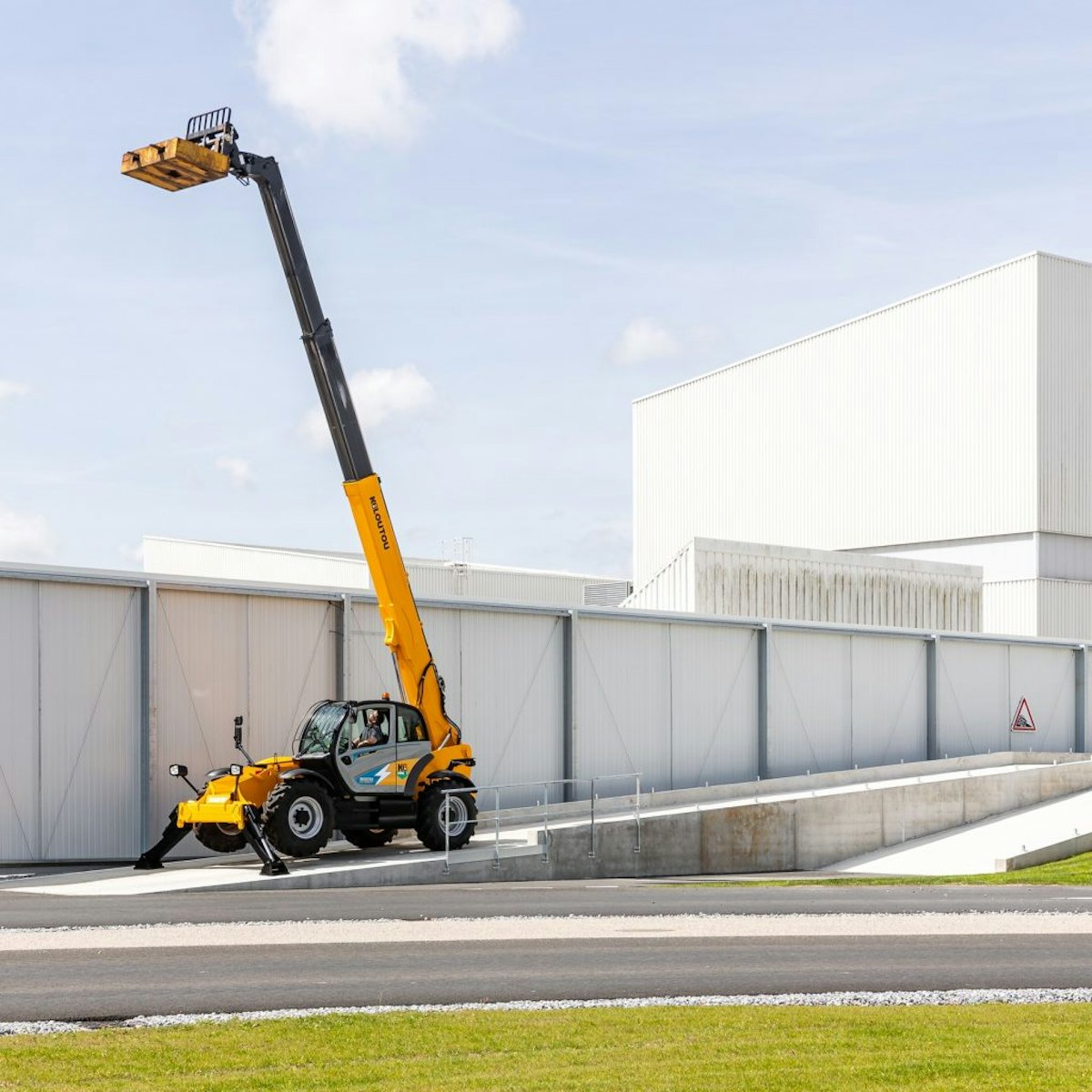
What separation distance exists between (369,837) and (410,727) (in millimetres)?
2340

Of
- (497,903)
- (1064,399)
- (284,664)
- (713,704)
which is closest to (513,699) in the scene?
(284,664)

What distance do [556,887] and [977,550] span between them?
3755cm

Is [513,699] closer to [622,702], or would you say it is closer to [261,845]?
[622,702]

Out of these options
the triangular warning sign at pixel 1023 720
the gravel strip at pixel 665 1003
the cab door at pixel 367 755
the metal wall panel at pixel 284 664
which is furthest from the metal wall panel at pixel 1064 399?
the gravel strip at pixel 665 1003

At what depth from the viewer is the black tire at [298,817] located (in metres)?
22.0

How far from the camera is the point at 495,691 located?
3084cm

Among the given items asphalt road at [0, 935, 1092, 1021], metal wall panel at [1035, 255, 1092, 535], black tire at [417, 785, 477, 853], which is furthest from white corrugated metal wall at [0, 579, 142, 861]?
metal wall panel at [1035, 255, 1092, 535]

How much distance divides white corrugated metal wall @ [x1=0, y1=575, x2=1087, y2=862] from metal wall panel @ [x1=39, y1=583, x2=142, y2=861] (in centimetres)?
3

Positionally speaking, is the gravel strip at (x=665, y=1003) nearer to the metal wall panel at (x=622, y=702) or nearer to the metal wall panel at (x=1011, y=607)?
the metal wall panel at (x=622, y=702)

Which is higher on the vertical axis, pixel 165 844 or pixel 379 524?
pixel 379 524

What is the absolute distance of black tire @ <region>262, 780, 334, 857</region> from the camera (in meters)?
22.0

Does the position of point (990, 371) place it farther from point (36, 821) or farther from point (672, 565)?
point (36, 821)

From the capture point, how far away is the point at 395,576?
2430cm

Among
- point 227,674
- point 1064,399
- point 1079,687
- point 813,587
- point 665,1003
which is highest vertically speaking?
point 1064,399
